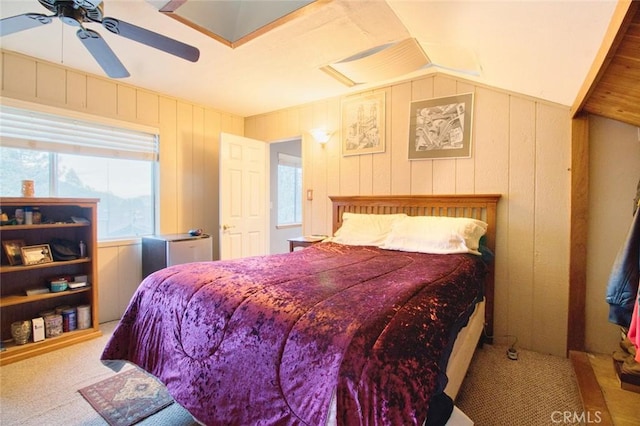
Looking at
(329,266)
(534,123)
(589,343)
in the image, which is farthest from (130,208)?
(589,343)

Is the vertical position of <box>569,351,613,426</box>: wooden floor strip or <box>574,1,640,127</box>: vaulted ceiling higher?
<box>574,1,640,127</box>: vaulted ceiling

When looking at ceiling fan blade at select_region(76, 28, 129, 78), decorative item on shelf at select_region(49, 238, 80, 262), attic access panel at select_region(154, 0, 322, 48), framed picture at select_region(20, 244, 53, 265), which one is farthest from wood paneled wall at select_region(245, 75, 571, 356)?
framed picture at select_region(20, 244, 53, 265)

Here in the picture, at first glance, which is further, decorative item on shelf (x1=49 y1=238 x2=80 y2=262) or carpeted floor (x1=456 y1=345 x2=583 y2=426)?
decorative item on shelf (x1=49 y1=238 x2=80 y2=262)

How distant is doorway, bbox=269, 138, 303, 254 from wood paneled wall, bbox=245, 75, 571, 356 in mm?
2753

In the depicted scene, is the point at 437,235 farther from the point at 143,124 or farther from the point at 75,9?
the point at 143,124

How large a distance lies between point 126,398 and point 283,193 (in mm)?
4218

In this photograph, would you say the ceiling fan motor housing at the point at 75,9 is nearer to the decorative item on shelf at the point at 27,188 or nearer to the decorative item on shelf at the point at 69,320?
the decorative item on shelf at the point at 27,188

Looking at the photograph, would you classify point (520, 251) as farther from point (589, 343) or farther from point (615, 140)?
point (615, 140)

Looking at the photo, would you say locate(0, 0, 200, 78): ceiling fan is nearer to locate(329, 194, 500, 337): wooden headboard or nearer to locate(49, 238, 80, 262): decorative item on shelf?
locate(49, 238, 80, 262): decorative item on shelf

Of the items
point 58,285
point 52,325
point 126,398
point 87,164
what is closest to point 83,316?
point 52,325

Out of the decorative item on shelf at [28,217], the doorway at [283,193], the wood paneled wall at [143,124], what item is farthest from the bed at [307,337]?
the doorway at [283,193]

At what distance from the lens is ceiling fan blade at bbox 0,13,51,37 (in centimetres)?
160

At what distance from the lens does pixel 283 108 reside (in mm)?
4188

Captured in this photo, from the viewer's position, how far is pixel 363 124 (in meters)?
3.50
